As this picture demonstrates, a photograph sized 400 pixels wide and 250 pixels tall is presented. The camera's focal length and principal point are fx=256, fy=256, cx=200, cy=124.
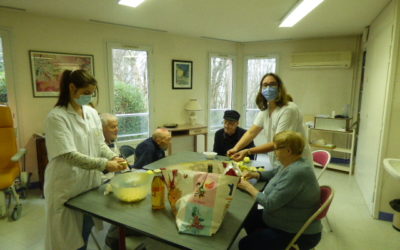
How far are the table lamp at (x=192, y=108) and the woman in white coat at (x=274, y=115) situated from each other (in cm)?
259

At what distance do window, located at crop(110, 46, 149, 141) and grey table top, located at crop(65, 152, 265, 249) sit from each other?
2.88 meters

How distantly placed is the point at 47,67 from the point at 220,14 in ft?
8.24

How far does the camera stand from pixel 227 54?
18.3ft

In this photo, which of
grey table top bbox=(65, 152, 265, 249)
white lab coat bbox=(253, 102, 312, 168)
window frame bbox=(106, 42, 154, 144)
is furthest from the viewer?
window frame bbox=(106, 42, 154, 144)

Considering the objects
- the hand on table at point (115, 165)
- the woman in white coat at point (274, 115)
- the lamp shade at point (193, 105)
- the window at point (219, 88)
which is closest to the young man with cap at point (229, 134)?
the woman in white coat at point (274, 115)

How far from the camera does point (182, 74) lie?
5.02 meters

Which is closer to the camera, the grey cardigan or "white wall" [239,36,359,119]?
the grey cardigan

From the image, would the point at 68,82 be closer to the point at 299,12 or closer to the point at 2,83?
the point at 2,83

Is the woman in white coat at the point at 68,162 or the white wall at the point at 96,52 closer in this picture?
the woman in white coat at the point at 68,162

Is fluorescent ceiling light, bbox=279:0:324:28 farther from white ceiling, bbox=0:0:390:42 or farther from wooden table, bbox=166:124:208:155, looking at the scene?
wooden table, bbox=166:124:208:155

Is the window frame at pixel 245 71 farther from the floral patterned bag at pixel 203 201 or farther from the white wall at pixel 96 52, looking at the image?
the floral patterned bag at pixel 203 201

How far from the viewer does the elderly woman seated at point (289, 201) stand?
56.7 inches

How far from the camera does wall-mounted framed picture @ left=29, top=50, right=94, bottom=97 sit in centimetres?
351

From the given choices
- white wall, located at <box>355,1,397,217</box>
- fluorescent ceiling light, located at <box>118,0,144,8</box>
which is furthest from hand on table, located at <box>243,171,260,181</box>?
fluorescent ceiling light, located at <box>118,0,144,8</box>
